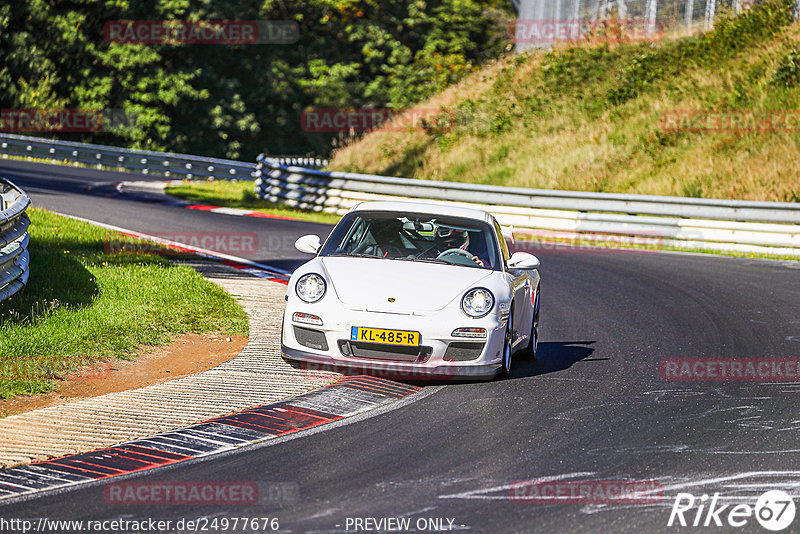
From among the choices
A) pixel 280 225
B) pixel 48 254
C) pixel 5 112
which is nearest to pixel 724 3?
pixel 280 225

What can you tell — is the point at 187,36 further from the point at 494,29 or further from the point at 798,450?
the point at 798,450

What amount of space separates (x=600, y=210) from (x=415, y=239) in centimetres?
1264

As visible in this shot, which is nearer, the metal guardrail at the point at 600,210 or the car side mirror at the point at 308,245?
the car side mirror at the point at 308,245

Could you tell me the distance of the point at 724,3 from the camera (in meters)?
30.9

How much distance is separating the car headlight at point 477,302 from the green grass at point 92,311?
2926 millimetres

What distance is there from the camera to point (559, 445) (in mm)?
6594

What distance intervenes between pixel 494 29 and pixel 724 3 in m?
26.7

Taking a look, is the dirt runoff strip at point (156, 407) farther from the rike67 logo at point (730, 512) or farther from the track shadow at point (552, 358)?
the rike67 logo at point (730, 512)

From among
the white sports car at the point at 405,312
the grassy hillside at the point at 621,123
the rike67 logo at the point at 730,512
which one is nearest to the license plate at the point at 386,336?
the white sports car at the point at 405,312

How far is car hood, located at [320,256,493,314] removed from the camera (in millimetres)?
8141

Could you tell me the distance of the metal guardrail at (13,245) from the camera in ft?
30.9

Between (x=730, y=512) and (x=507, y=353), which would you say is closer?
(x=730, y=512)

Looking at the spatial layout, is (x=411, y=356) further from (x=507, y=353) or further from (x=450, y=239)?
(x=450, y=239)

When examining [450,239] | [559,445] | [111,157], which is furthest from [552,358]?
[111,157]
